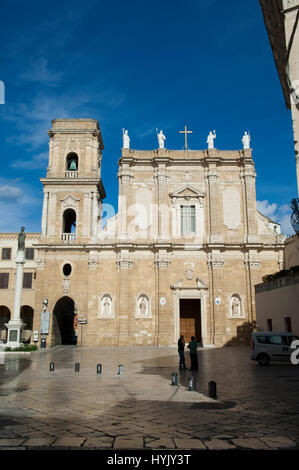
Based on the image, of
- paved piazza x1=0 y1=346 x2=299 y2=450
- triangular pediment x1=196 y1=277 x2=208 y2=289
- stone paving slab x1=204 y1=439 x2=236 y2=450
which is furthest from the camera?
triangular pediment x1=196 y1=277 x2=208 y2=289

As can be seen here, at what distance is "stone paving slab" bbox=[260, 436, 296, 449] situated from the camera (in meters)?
5.76

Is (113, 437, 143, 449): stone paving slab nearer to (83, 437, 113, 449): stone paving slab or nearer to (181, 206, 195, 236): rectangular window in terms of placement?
(83, 437, 113, 449): stone paving slab

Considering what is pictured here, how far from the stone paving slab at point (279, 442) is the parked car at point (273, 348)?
12384 millimetres

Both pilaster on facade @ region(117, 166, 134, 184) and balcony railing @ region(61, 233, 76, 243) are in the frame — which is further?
pilaster on facade @ region(117, 166, 134, 184)

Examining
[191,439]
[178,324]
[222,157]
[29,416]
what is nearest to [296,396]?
[191,439]

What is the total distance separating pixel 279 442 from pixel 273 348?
12844 millimetres

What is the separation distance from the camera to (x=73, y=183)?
32.6m

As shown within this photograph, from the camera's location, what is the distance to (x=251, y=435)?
21.0 feet

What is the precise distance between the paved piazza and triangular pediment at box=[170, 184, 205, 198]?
66.1 ft

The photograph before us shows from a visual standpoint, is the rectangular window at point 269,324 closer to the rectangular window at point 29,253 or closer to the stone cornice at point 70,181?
the stone cornice at point 70,181

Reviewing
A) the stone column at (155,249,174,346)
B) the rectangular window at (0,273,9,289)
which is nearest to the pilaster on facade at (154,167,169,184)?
the stone column at (155,249,174,346)

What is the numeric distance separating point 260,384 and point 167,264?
761 inches

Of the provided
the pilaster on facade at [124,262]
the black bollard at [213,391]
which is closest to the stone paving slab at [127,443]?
the black bollard at [213,391]

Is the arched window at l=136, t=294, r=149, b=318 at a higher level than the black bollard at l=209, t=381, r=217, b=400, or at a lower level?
higher
